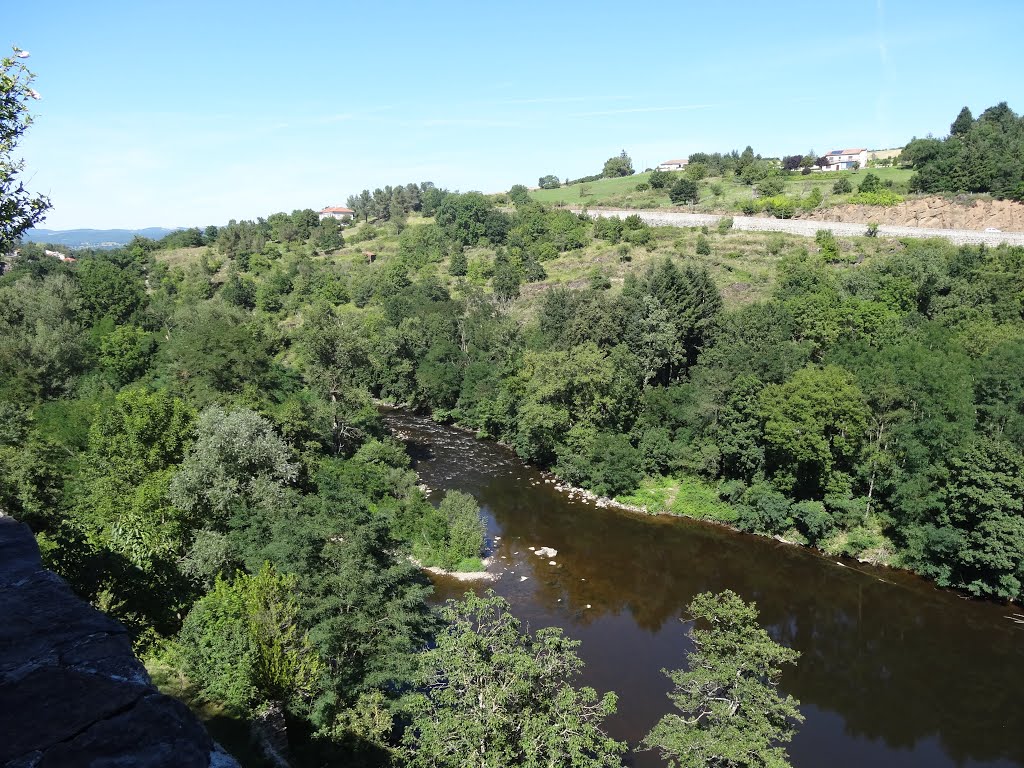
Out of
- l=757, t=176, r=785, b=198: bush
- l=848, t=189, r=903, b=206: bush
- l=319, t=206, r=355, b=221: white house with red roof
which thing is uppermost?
l=319, t=206, r=355, b=221: white house with red roof

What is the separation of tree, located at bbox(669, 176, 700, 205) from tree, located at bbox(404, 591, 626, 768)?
8332cm

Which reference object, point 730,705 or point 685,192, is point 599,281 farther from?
point 730,705

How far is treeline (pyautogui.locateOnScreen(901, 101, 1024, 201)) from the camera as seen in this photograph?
196 feet

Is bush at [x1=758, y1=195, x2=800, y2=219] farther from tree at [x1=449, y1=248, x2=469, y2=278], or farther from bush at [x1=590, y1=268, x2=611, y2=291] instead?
tree at [x1=449, y1=248, x2=469, y2=278]

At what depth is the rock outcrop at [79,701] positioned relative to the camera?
10.0 feet

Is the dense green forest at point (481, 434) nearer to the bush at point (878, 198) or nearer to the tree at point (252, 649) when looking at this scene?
the tree at point (252, 649)

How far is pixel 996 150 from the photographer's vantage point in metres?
62.2

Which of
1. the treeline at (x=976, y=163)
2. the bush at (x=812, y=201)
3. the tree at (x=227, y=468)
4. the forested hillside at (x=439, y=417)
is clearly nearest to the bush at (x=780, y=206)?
the bush at (x=812, y=201)

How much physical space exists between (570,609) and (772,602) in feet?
31.0

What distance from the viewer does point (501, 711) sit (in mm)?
13984

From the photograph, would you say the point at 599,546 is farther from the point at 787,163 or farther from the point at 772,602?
the point at 787,163

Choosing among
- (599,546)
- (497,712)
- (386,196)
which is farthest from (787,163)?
Result: (497,712)

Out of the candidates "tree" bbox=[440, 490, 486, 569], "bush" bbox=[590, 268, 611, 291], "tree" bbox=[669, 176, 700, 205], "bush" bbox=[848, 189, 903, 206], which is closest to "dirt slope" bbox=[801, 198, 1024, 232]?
"bush" bbox=[848, 189, 903, 206]

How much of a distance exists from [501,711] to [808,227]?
67942 mm
